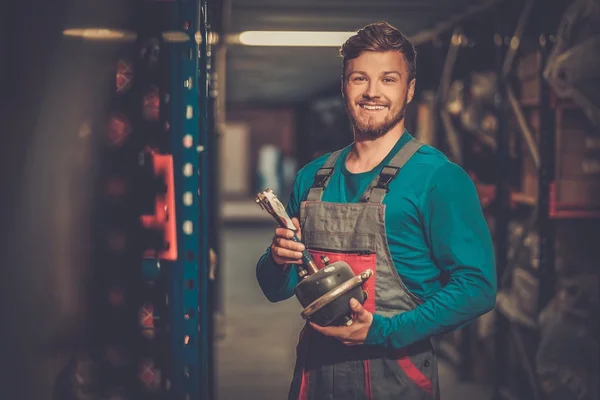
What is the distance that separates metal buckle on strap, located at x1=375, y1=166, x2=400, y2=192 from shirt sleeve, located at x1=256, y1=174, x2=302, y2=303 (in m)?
0.35

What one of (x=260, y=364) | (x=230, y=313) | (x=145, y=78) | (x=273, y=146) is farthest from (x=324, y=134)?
(x=273, y=146)

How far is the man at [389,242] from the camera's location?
6.39 ft

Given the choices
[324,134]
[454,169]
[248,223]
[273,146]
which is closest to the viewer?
[454,169]

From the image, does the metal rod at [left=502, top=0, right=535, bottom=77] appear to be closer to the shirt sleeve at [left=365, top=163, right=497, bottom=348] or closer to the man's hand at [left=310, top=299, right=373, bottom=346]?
the shirt sleeve at [left=365, top=163, right=497, bottom=348]

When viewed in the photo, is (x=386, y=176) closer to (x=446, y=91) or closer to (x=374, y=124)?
(x=374, y=124)

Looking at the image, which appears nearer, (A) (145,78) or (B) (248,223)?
(A) (145,78)

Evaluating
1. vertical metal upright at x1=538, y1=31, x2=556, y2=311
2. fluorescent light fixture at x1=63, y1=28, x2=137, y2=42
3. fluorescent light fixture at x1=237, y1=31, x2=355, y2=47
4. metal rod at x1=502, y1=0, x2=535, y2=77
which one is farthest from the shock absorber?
fluorescent light fixture at x1=237, y1=31, x2=355, y2=47

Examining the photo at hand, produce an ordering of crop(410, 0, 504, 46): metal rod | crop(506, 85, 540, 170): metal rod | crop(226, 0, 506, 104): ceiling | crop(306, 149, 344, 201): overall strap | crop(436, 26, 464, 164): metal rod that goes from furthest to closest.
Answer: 1. crop(436, 26, 464, 164): metal rod
2. crop(226, 0, 506, 104): ceiling
3. crop(410, 0, 504, 46): metal rod
4. crop(506, 85, 540, 170): metal rod
5. crop(306, 149, 344, 201): overall strap

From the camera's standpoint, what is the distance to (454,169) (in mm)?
1985

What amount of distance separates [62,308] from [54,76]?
29.6 inches

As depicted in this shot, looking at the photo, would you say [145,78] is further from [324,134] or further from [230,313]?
[324,134]

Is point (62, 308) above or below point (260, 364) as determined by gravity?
above

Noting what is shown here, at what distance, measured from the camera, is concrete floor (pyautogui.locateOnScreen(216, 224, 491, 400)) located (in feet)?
17.9

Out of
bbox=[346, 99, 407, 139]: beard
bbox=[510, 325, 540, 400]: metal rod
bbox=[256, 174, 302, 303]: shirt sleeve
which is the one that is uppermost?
bbox=[346, 99, 407, 139]: beard
